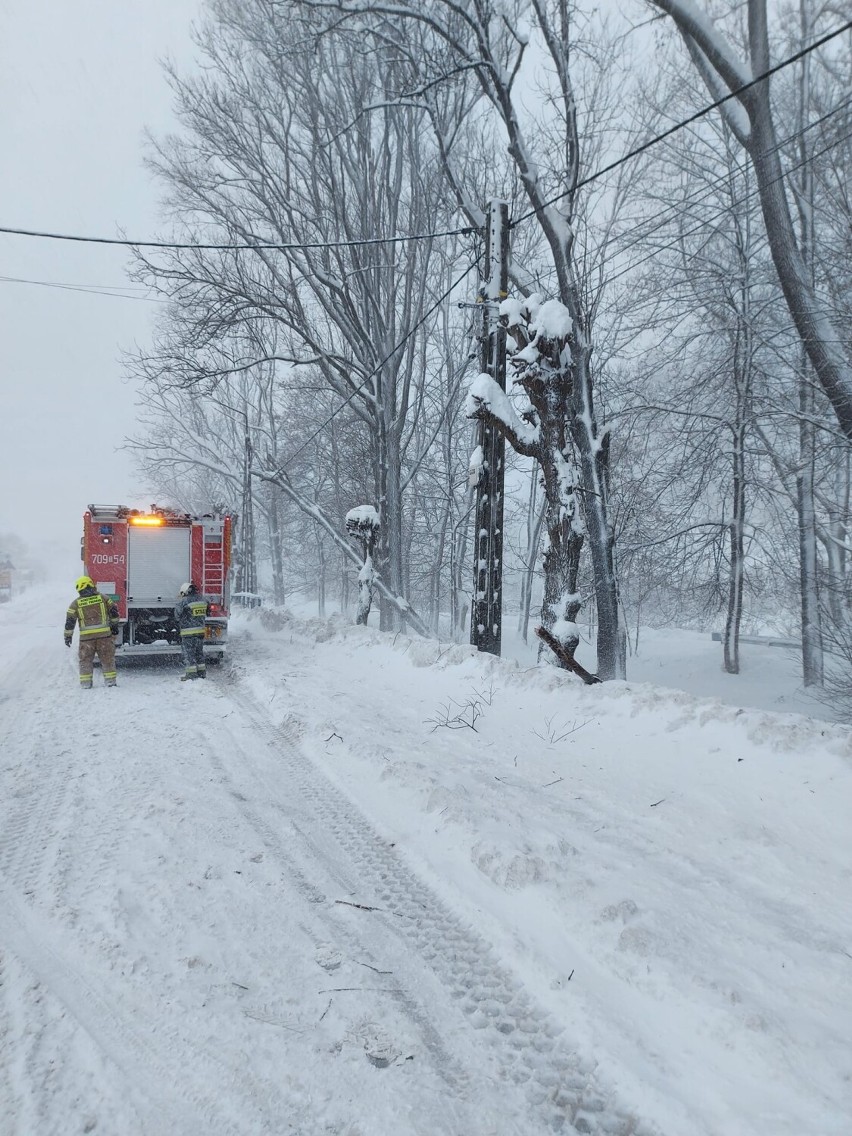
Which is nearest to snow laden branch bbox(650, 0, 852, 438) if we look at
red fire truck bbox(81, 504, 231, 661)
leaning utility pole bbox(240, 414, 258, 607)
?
red fire truck bbox(81, 504, 231, 661)

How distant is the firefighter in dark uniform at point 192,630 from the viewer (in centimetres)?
999

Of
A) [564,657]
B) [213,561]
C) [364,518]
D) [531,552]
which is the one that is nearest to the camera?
[564,657]

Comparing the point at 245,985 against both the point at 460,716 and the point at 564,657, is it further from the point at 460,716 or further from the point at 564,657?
the point at 564,657

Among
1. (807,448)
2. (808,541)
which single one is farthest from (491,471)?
(808,541)

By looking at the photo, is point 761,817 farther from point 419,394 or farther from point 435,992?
point 419,394

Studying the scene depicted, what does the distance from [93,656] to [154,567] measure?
2.66 meters

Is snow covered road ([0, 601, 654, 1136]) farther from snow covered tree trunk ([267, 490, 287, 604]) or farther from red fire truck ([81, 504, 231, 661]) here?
snow covered tree trunk ([267, 490, 287, 604])

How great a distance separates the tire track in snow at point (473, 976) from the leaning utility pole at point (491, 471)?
4.63 meters

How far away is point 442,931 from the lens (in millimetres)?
3145

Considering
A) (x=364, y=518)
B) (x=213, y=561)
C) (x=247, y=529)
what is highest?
(x=247, y=529)

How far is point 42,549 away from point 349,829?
158 m

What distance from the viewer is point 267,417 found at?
30625 mm

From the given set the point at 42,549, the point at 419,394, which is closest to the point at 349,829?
the point at 419,394

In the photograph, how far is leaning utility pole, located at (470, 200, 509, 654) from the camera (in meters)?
8.90
